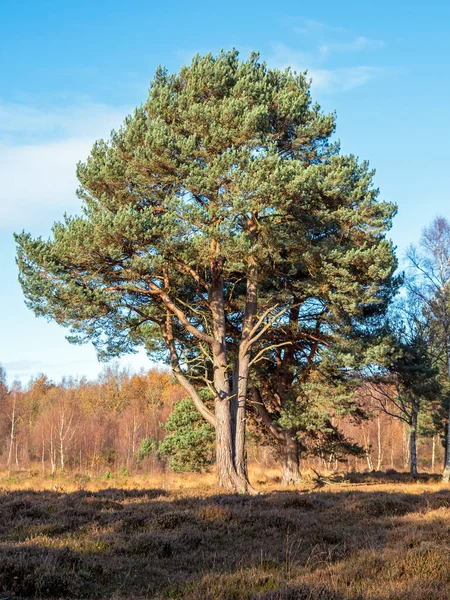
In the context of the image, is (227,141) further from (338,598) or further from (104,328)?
(338,598)

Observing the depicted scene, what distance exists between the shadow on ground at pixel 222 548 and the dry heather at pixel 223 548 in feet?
0.07

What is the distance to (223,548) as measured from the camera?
9.12 metres

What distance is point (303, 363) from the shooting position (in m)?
22.3

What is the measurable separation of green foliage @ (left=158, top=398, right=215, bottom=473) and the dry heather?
1031 centimetres

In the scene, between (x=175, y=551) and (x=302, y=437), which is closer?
(x=175, y=551)

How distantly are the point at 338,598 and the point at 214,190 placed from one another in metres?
13.5

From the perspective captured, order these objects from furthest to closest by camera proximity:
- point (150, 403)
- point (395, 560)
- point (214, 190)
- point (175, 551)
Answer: point (150, 403)
point (214, 190)
point (175, 551)
point (395, 560)

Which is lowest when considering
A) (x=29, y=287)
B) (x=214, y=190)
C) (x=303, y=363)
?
(x=303, y=363)

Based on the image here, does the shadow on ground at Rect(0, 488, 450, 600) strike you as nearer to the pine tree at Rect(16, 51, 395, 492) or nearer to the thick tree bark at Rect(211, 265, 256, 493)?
the thick tree bark at Rect(211, 265, 256, 493)

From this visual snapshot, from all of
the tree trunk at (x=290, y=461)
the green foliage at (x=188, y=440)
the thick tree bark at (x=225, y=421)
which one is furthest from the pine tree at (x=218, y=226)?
the green foliage at (x=188, y=440)

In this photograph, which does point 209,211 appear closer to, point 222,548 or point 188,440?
point 222,548

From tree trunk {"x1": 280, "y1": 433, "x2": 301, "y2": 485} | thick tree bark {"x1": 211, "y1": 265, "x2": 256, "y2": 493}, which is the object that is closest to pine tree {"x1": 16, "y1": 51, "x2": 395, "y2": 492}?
thick tree bark {"x1": 211, "y1": 265, "x2": 256, "y2": 493}

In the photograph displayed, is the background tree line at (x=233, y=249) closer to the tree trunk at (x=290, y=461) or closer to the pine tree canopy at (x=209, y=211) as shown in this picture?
the pine tree canopy at (x=209, y=211)

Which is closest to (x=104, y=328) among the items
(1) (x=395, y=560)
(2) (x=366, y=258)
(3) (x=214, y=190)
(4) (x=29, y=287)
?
(4) (x=29, y=287)
